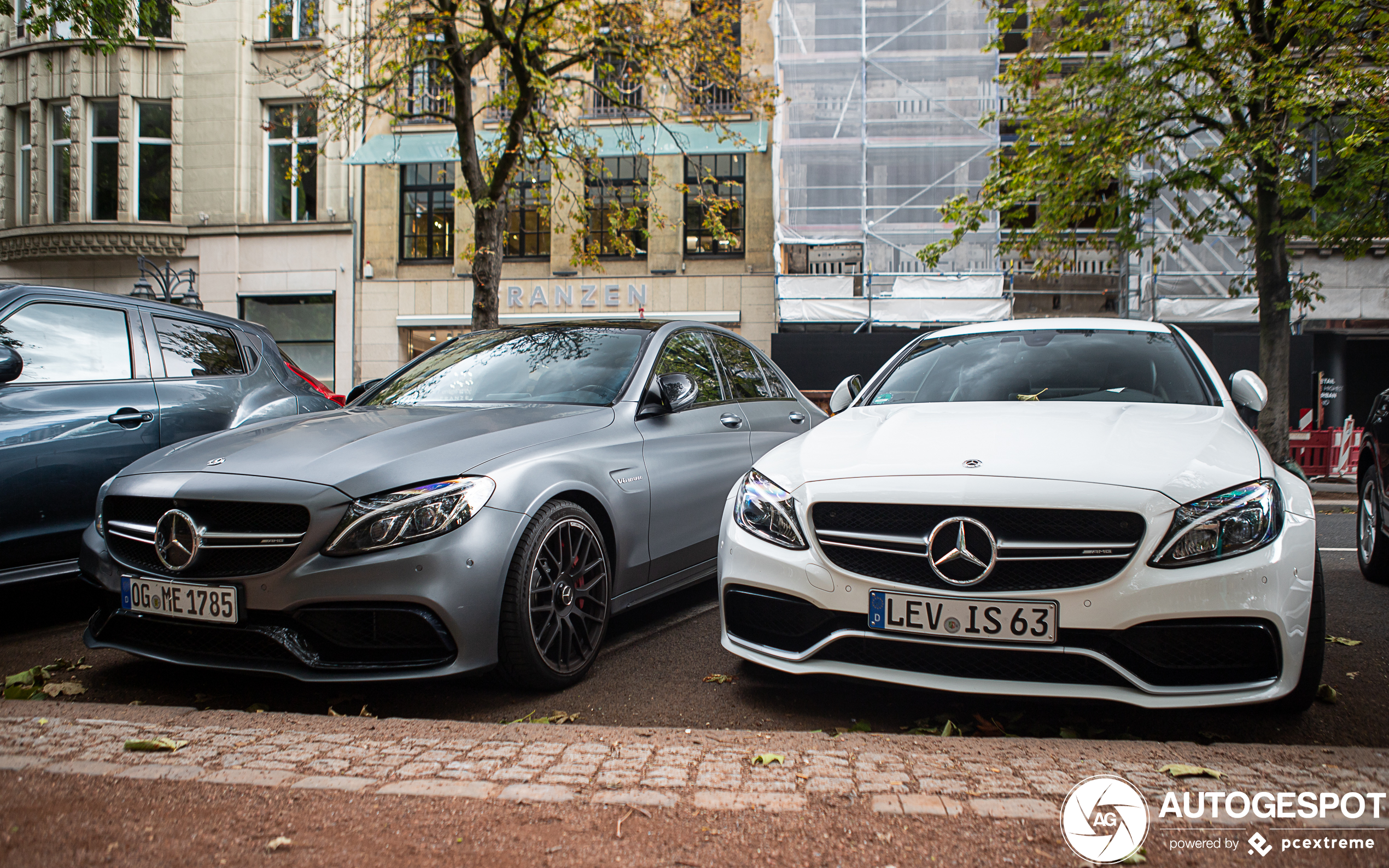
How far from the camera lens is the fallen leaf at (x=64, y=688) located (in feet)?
11.0

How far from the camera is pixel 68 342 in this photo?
4590 millimetres

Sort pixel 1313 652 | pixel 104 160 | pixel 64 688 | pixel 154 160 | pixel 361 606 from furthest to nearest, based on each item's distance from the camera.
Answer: pixel 104 160
pixel 154 160
pixel 64 688
pixel 361 606
pixel 1313 652

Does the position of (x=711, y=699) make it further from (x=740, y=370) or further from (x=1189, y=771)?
(x=740, y=370)

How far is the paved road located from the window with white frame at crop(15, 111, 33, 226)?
24160mm

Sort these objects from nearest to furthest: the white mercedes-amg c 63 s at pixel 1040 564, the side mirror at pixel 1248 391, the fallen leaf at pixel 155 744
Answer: the fallen leaf at pixel 155 744 < the white mercedes-amg c 63 s at pixel 1040 564 < the side mirror at pixel 1248 391

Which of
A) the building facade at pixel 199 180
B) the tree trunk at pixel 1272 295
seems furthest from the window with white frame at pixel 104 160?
the tree trunk at pixel 1272 295

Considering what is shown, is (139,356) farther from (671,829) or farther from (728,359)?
(671,829)

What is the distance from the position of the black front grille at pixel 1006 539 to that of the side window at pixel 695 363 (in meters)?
1.85

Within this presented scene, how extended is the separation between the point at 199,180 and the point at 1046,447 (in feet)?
78.4

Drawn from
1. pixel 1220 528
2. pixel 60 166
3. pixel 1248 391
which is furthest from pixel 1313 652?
pixel 60 166

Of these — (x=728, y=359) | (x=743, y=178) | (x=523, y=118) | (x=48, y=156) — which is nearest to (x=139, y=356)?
(x=728, y=359)

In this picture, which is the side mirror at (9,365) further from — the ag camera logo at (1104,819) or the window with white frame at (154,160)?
the window with white frame at (154,160)

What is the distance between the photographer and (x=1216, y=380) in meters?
3.97

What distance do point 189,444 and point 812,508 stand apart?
2.53m
